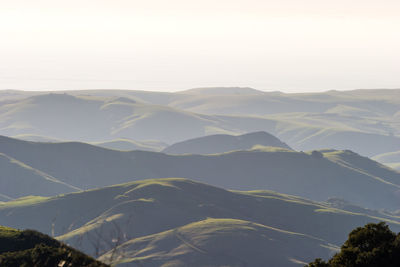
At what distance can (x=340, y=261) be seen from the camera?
5722cm

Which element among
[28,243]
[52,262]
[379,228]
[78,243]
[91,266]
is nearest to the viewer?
[91,266]

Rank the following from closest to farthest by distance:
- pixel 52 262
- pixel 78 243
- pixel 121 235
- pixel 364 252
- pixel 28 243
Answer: pixel 121 235 < pixel 78 243 < pixel 364 252 < pixel 52 262 < pixel 28 243

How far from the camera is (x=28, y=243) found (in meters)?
107

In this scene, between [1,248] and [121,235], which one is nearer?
[121,235]

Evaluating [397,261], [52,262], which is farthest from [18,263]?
[397,261]

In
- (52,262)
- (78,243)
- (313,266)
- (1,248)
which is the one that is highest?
(78,243)

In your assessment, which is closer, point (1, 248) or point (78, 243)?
point (78, 243)

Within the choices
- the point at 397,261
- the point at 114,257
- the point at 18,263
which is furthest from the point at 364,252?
the point at 18,263

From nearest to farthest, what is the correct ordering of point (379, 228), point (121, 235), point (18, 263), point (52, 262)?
point (121, 235) < point (379, 228) < point (52, 262) < point (18, 263)

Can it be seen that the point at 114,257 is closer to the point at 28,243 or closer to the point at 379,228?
the point at 379,228

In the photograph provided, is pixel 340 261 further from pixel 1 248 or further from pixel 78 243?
pixel 1 248

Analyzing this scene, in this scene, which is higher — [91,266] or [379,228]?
[91,266]

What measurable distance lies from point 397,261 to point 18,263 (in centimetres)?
4071

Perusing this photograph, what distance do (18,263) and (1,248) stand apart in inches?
1153
